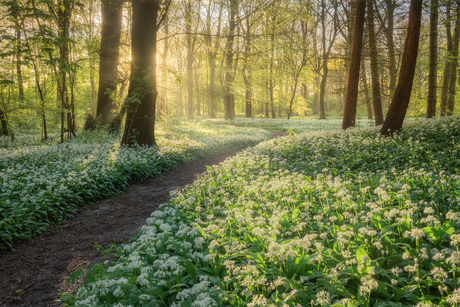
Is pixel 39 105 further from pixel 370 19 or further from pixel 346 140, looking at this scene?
pixel 370 19

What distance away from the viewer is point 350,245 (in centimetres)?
303

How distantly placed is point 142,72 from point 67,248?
758cm

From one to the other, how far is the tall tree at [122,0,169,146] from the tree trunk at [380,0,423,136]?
28.9ft

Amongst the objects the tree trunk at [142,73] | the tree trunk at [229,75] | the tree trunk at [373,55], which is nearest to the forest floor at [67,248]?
the tree trunk at [142,73]

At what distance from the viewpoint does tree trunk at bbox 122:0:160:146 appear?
10328mm

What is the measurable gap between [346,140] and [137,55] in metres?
8.69

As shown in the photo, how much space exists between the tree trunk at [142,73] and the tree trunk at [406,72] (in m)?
8.86

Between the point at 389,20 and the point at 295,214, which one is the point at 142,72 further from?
the point at 389,20

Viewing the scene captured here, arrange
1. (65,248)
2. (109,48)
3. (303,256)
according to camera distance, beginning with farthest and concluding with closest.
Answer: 1. (109,48)
2. (65,248)
3. (303,256)

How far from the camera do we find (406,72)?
823cm

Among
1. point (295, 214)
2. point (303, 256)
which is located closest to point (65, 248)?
point (295, 214)

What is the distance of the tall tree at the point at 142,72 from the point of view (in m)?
10.3

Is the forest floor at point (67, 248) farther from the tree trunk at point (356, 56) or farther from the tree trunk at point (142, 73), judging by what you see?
the tree trunk at point (356, 56)

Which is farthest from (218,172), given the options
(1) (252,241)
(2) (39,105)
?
(2) (39,105)
